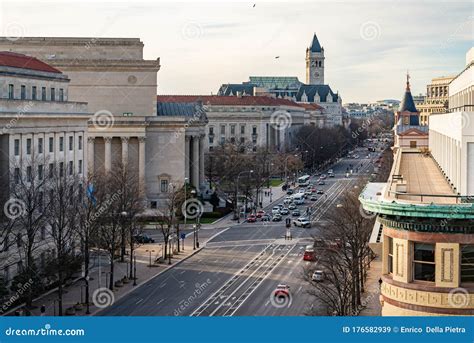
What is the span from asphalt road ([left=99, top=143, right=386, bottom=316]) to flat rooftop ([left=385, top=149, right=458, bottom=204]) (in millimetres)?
9861

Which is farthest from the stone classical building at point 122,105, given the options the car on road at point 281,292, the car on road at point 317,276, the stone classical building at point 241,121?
the stone classical building at point 241,121

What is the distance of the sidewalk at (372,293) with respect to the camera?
42969 millimetres

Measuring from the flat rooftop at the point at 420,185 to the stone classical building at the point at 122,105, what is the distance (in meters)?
55.9

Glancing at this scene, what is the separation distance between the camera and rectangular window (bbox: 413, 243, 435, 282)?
60.5 ft

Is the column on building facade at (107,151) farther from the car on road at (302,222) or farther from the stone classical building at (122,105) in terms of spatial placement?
the car on road at (302,222)

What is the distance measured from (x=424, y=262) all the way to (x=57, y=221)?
36.4 metres

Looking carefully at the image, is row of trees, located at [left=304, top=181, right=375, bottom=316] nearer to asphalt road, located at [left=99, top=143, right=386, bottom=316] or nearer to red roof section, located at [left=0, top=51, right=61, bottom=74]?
asphalt road, located at [left=99, top=143, right=386, bottom=316]

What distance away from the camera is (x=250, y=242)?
72875 millimetres

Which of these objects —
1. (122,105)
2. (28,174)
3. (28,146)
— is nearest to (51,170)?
(28,146)

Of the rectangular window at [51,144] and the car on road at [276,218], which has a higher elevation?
the rectangular window at [51,144]

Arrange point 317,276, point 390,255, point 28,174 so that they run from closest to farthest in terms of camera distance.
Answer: point 390,255 < point 317,276 < point 28,174

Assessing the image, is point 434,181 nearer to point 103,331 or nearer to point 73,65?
point 103,331

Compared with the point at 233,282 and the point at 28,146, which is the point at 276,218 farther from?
the point at 28,146

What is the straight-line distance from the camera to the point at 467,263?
1831 centimetres
